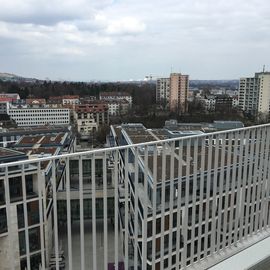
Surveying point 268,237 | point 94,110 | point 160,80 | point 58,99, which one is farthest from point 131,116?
point 268,237

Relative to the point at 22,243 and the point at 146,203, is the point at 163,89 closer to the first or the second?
the point at 146,203

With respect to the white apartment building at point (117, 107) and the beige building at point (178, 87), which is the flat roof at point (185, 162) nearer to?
the white apartment building at point (117, 107)

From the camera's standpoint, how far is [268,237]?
258 centimetres

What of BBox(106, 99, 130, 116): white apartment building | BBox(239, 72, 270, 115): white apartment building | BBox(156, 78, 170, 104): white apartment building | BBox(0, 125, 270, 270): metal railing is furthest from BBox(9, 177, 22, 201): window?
BBox(156, 78, 170, 104): white apartment building

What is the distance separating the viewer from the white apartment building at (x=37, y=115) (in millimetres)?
44219

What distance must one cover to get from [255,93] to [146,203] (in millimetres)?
44989

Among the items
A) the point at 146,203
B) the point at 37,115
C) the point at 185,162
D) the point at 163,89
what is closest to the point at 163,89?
the point at 163,89

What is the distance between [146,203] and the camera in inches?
72.5

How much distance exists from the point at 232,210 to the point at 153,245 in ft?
2.45

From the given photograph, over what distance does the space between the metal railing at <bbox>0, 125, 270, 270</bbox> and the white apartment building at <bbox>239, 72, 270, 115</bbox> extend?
3991 cm

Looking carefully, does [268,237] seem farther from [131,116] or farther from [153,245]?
[131,116]

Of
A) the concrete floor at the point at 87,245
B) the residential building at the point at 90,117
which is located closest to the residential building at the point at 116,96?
the residential building at the point at 90,117

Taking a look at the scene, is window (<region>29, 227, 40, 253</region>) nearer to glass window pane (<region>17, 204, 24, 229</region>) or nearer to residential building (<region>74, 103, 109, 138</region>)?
glass window pane (<region>17, 204, 24, 229</region>)

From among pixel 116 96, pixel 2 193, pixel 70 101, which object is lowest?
pixel 70 101
